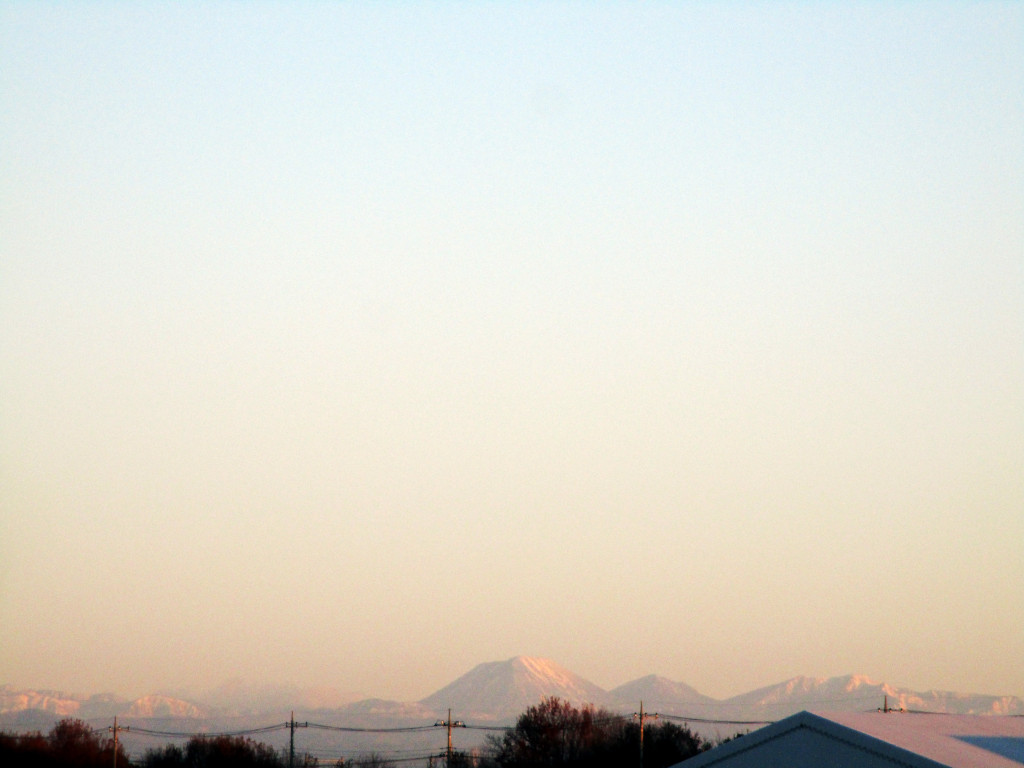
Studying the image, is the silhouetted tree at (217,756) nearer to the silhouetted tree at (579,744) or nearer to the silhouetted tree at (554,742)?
the silhouetted tree at (579,744)

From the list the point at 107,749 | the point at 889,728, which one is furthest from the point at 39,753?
the point at 107,749

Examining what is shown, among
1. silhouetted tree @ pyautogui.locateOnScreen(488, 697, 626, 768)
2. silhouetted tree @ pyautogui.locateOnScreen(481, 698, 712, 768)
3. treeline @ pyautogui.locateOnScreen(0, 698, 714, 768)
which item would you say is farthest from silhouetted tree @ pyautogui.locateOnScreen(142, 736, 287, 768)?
silhouetted tree @ pyautogui.locateOnScreen(488, 697, 626, 768)

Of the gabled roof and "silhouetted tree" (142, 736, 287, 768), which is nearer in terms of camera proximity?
the gabled roof

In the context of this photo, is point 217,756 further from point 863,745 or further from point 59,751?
point 863,745

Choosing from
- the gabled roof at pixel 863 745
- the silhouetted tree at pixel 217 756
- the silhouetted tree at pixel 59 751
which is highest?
the gabled roof at pixel 863 745

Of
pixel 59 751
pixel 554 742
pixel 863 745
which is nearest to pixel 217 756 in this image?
pixel 554 742

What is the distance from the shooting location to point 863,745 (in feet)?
153

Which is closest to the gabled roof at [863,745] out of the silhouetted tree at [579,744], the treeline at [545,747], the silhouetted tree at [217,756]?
the treeline at [545,747]

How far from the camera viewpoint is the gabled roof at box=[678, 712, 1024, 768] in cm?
4625

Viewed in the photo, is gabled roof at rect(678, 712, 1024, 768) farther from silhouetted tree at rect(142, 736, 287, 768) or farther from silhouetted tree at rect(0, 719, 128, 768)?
silhouetted tree at rect(142, 736, 287, 768)

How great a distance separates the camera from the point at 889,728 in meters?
49.7

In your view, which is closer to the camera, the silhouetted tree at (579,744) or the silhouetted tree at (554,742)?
the silhouetted tree at (579,744)

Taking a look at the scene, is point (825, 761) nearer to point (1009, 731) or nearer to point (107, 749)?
point (1009, 731)

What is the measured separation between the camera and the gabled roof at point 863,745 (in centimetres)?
4625
